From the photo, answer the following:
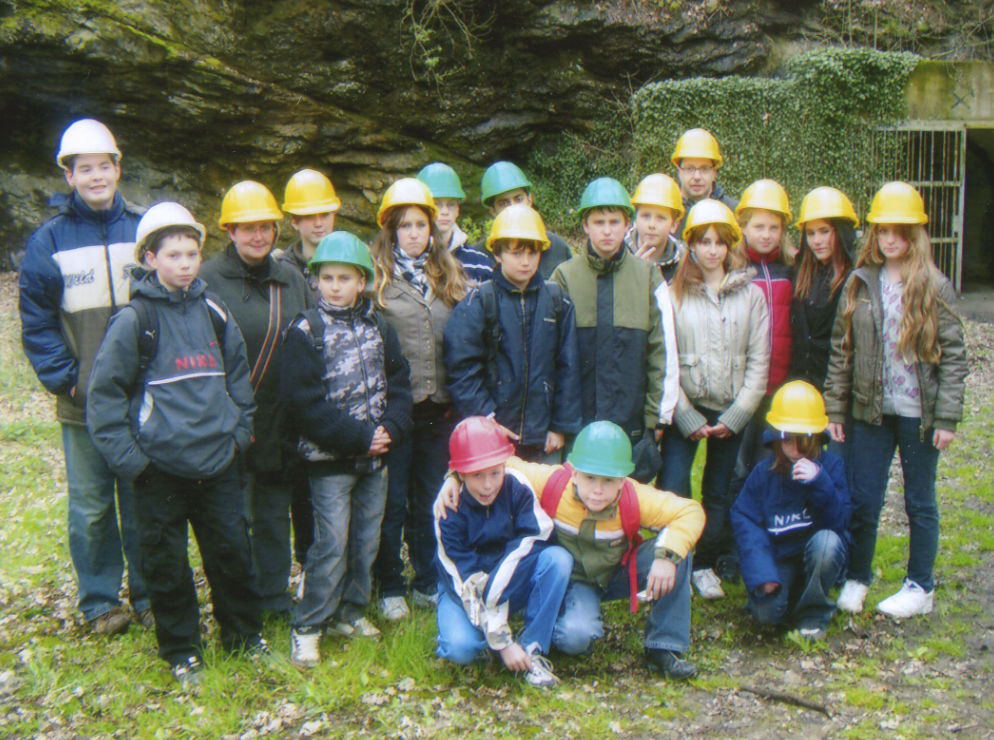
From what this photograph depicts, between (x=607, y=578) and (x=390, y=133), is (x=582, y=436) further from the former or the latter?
(x=390, y=133)

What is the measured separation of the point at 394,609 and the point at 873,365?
2721 millimetres

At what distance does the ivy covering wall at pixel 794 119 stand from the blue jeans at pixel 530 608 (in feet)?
27.5

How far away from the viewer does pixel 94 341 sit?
3805 millimetres

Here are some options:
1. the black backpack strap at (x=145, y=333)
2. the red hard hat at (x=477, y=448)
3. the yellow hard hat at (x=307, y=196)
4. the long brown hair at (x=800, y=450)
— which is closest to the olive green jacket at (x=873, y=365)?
the long brown hair at (x=800, y=450)

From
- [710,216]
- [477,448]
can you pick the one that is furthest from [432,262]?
[710,216]

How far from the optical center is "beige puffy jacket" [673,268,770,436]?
4188mm

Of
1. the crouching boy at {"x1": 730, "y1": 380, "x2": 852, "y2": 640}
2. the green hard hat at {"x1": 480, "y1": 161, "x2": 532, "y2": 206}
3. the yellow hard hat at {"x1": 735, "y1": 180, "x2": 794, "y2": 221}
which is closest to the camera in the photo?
the crouching boy at {"x1": 730, "y1": 380, "x2": 852, "y2": 640}

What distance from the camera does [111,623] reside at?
159 inches

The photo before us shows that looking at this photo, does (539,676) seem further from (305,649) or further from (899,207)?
(899,207)

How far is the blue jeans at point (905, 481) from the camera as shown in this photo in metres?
3.98

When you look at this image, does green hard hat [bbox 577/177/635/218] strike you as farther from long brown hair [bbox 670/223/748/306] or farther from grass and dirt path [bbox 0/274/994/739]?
grass and dirt path [bbox 0/274/994/739]

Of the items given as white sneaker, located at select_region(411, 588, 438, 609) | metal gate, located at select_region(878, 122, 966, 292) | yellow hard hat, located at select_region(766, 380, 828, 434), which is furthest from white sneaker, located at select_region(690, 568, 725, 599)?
metal gate, located at select_region(878, 122, 966, 292)

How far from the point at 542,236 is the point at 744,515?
1.70 m

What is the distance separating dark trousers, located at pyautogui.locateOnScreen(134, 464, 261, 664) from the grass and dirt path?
0.51ft
